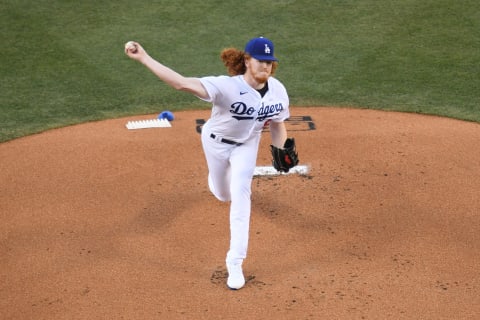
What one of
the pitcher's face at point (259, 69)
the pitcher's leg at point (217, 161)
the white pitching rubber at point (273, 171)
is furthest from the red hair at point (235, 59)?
the white pitching rubber at point (273, 171)

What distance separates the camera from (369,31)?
1283cm

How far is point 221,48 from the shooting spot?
12469mm

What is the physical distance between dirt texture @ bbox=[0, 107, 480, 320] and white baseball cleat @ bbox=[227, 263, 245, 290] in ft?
0.24

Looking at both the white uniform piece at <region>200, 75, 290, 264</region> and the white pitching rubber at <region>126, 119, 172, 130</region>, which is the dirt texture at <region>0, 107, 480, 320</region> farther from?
the white uniform piece at <region>200, 75, 290, 264</region>

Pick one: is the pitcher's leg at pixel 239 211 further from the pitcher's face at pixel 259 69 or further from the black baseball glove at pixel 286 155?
the pitcher's face at pixel 259 69

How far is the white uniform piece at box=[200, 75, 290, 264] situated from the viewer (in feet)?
20.4

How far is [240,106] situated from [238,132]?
11.3 inches

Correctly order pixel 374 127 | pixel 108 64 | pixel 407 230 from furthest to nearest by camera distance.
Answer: pixel 108 64 → pixel 374 127 → pixel 407 230

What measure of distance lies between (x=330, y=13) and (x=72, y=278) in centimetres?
841

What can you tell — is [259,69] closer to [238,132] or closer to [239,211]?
[238,132]

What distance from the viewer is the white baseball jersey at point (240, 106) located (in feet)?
20.1

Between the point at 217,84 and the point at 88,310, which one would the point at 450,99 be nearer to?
the point at 217,84

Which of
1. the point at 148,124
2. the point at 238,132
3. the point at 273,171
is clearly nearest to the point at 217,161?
the point at 238,132

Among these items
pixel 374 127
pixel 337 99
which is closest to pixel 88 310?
pixel 374 127
